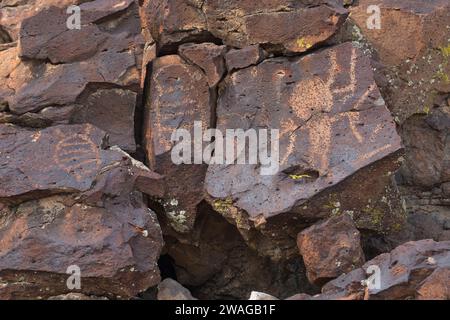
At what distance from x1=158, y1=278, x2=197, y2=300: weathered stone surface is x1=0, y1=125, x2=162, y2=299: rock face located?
135mm

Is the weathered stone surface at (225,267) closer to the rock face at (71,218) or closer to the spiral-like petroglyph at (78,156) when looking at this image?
the rock face at (71,218)

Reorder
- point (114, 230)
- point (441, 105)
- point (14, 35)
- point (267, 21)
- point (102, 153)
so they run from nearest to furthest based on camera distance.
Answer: point (114, 230)
point (102, 153)
point (267, 21)
point (441, 105)
point (14, 35)

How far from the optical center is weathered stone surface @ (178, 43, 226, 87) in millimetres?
6574

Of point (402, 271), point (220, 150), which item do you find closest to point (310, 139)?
point (220, 150)

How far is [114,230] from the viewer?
5.71m

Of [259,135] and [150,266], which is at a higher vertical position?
[259,135]

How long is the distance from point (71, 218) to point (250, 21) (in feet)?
7.34

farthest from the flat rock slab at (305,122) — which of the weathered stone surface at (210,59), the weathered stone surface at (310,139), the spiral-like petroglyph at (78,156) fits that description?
the spiral-like petroglyph at (78,156)

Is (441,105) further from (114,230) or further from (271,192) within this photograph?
(114,230)

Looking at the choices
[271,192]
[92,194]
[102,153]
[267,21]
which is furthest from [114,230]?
[267,21]

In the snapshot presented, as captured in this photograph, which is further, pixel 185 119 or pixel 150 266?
pixel 185 119

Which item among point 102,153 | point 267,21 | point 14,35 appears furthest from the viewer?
point 14,35

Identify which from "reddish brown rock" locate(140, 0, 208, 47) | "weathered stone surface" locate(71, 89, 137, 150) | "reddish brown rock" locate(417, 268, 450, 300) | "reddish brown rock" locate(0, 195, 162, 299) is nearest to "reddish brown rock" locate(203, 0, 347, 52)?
"reddish brown rock" locate(140, 0, 208, 47)

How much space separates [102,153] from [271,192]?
4.45ft
